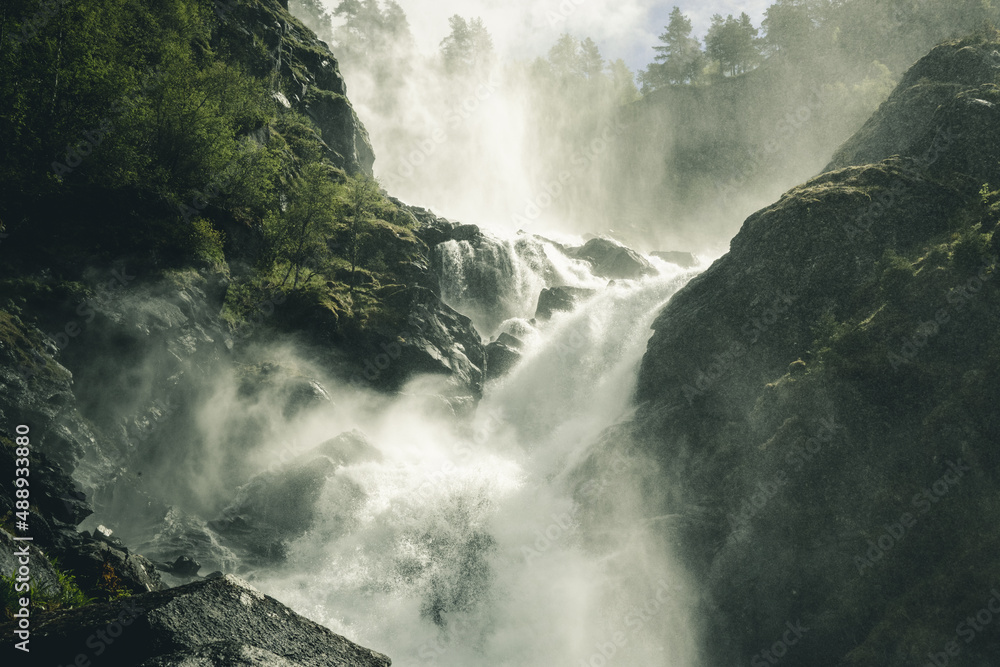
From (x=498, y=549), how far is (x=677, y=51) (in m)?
83.9

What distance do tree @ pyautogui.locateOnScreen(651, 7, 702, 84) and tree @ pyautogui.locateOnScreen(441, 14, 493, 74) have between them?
85.0ft

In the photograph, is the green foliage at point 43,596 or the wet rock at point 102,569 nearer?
the green foliage at point 43,596

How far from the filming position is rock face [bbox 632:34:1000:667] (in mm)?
15203

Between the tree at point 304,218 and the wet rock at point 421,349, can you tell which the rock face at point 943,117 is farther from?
the tree at point 304,218

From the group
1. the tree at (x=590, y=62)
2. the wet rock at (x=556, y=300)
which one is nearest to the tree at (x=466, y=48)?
the tree at (x=590, y=62)

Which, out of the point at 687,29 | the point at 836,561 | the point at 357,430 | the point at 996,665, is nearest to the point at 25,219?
the point at 357,430

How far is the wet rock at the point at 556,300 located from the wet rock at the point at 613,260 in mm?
7212

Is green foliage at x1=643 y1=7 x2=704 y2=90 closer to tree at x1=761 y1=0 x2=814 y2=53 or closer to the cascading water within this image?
tree at x1=761 y1=0 x2=814 y2=53

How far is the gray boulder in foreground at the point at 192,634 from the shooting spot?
5273mm

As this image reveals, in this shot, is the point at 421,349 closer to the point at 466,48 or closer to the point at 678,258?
the point at 678,258

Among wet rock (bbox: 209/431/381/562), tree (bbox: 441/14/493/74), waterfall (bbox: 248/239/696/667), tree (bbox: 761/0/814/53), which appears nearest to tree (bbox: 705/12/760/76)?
tree (bbox: 761/0/814/53)

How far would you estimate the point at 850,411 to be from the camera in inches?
A: 677

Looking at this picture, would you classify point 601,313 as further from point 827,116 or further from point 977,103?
point 827,116

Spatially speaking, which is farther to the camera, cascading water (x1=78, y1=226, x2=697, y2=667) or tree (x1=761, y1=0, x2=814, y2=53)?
tree (x1=761, y1=0, x2=814, y2=53)
